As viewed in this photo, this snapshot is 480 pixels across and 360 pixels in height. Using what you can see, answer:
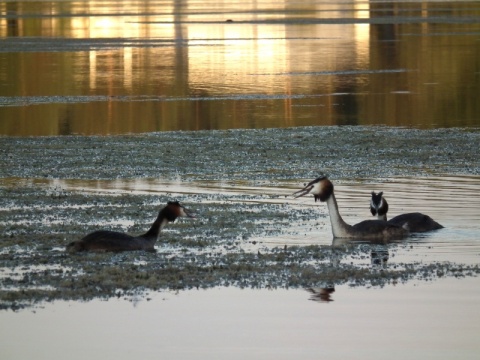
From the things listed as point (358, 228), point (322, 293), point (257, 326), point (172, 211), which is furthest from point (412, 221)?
point (257, 326)

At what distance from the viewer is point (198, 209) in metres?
18.5

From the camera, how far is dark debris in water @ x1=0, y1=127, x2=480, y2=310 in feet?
45.4

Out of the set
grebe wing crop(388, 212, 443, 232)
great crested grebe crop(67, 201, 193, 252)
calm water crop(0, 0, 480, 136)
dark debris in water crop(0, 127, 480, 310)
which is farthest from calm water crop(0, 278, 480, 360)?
calm water crop(0, 0, 480, 136)

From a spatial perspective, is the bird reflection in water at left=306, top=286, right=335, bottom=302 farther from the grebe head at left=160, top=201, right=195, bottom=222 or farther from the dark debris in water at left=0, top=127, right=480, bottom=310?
the grebe head at left=160, top=201, right=195, bottom=222

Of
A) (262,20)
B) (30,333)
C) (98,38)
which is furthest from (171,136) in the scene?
(262,20)

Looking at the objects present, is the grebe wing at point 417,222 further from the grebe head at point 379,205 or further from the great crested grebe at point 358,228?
the grebe head at point 379,205

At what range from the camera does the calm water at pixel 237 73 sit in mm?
32469

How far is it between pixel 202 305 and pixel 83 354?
1940mm

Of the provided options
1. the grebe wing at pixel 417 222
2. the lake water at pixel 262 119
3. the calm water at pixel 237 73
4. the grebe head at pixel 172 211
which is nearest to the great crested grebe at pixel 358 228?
the grebe wing at pixel 417 222

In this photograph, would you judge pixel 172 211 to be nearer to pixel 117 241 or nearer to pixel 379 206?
pixel 117 241

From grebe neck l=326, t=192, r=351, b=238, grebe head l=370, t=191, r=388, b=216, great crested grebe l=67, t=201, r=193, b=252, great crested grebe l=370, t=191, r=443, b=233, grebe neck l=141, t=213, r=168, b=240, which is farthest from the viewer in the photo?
grebe head l=370, t=191, r=388, b=216

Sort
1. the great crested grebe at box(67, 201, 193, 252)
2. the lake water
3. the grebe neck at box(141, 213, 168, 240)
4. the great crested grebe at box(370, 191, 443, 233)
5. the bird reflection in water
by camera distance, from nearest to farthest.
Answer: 1. the lake water
2. the bird reflection in water
3. the great crested grebe at box(67, 201, 193, 252)
4. the grebe neck at box(141, 213, 168, 240)
5. the great crested grebe at box(370, 191, 443, 233)

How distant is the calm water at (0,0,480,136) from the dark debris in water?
11.4ft

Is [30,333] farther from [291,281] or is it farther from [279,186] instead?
[279,186]
